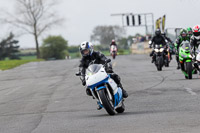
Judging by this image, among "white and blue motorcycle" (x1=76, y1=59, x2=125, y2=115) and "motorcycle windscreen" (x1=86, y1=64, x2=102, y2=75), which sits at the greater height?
"motorcycle windscreen" (x1=86, y1=64, x2=102, y2=75)

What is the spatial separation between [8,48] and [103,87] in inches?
4310

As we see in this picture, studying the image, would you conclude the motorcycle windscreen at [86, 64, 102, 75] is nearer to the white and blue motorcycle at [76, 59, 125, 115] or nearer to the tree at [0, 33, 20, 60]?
the white and blue motorcycle at [76, 59, 125, 115]

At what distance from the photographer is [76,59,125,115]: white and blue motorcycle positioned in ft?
30.5

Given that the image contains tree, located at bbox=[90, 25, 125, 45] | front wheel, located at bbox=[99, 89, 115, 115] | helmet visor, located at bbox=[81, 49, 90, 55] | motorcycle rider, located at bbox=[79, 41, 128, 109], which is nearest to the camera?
front wheel, located at bbox=[99, 89, 115, 115]

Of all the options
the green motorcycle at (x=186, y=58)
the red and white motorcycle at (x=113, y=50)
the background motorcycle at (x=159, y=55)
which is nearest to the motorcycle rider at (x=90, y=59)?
the green motorcycle at (x=186, y=58)

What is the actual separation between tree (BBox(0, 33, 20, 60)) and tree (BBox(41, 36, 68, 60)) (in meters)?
6.26

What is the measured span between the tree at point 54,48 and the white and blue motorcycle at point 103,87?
107578mm

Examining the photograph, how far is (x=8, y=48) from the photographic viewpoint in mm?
116812

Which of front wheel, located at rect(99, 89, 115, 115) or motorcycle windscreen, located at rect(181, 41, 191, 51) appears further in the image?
motorcycle windscreen, located at rect(181, 41, 191, 51)

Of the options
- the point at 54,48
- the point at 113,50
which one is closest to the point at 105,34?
the point at 54,48

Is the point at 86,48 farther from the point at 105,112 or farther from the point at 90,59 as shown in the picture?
the point at 105,112

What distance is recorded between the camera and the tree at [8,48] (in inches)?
4540

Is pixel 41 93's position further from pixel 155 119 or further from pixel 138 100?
pixel 155 119

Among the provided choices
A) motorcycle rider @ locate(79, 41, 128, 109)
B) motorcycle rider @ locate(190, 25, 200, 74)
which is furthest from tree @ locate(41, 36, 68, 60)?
motorcycle rider @ locate(79, 41, 128, 109)
